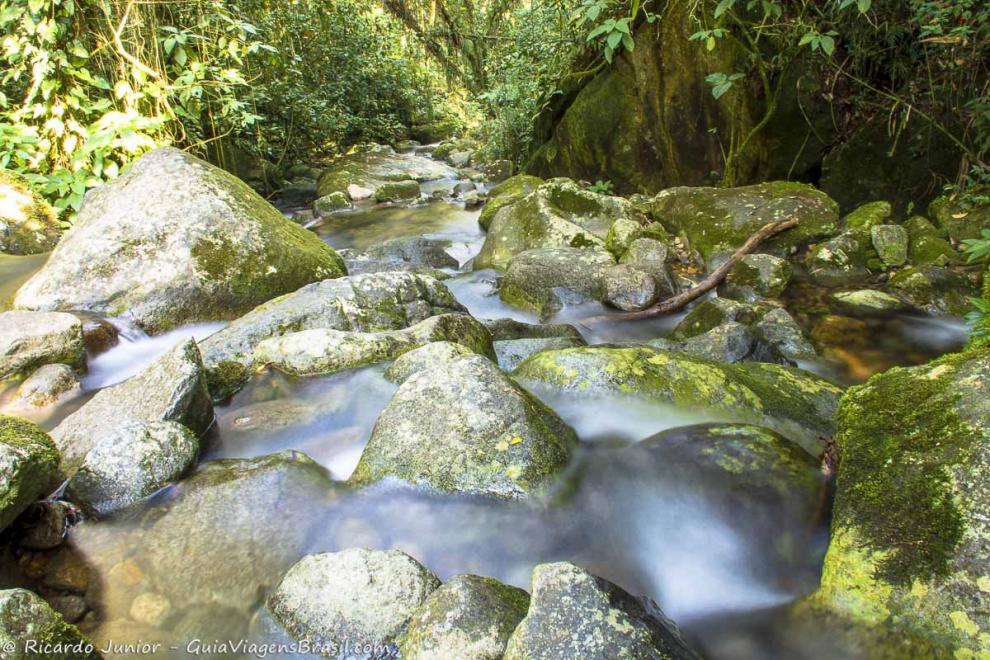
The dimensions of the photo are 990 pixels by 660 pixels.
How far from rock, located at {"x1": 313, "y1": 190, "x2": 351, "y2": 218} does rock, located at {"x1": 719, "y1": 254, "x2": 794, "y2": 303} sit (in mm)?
7350

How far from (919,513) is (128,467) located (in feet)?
9.90

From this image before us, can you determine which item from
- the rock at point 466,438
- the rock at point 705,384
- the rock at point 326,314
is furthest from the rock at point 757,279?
the rock at point 466,438

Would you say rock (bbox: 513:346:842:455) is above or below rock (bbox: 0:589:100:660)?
below

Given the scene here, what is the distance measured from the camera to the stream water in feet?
6.67

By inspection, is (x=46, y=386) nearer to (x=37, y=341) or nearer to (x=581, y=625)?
(x=37, y=341)

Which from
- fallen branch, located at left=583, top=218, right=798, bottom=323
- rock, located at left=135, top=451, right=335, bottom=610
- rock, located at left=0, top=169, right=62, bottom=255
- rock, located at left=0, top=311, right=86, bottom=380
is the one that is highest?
rock, located at left=0, top=169, right=62, bottom=255

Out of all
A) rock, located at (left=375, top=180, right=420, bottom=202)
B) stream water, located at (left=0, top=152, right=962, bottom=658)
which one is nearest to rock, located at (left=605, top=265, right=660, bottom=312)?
stream water, located at (left=0, top=152, right=962, bottom=658)

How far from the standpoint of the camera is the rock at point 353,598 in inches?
72.2

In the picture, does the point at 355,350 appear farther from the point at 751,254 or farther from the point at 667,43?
the point at 667,43

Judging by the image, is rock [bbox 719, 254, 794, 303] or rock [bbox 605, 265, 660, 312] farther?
rock [bbox 605, 265, 660, 312]

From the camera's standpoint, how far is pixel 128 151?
6516mm

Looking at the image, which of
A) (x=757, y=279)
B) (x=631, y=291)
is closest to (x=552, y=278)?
(x=631, y=291)

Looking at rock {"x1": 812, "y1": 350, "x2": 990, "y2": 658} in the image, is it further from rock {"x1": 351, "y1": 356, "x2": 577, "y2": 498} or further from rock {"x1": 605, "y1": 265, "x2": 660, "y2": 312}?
rock {"x1": 605, "y1": 265, "x2": 660, "y2": 312}

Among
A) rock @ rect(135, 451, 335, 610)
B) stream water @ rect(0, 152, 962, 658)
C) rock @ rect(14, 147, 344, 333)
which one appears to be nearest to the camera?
stream water @ rect(0, 152, 962, 658)
